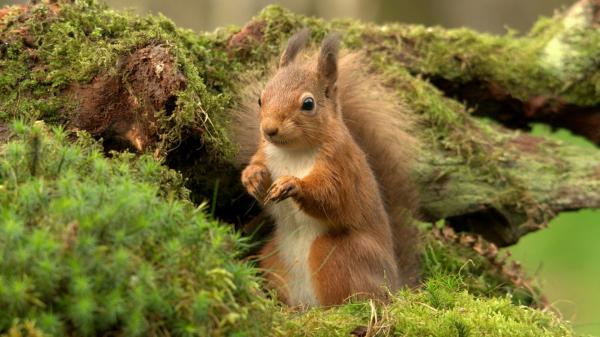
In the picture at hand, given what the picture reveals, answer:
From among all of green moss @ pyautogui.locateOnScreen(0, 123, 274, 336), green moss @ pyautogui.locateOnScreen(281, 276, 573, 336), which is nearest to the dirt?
green moss @ pyautogui.locateOnScreen(0, 123, 274, 336)

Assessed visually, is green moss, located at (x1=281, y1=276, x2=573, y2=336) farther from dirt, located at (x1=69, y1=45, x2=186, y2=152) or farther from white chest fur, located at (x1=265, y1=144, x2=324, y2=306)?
dirt, located at (x1=69, y1=45, x2=186, y2=152)

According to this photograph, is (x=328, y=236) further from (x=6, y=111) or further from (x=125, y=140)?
(x=6, y=111)

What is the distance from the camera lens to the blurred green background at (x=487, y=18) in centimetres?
959

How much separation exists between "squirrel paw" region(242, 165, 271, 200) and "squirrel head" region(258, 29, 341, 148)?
21 cm

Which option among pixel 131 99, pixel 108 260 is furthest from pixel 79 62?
pixel 108 260

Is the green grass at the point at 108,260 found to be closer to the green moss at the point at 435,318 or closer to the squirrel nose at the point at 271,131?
the green moss at the point at 435,318

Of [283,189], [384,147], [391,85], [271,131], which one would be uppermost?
[391,85]

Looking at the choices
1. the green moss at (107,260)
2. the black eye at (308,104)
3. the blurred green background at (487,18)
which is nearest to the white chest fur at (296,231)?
the black eye at (308,104)

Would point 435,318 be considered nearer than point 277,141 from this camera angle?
Yes

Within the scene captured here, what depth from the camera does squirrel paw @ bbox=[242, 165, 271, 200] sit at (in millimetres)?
4719

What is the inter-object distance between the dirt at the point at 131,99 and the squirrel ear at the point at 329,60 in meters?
0.93

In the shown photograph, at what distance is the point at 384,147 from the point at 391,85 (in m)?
0.81

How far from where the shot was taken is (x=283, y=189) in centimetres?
448

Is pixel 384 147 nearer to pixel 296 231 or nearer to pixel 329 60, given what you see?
pixel 329 60
